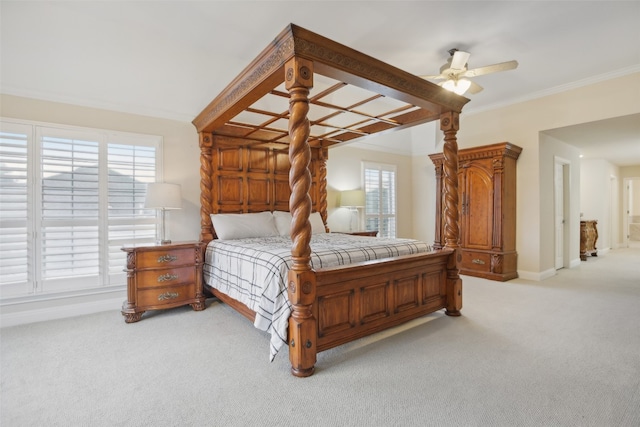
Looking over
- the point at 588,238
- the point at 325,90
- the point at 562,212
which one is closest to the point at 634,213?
the point at 588,238

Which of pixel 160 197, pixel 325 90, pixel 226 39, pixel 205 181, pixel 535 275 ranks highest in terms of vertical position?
pixel 226 39

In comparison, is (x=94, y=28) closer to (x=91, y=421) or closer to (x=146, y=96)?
(x=146, y=96)

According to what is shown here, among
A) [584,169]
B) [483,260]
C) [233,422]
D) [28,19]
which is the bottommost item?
[233,422]

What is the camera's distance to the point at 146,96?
12.3 feet

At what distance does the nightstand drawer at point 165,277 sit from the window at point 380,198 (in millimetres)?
3560

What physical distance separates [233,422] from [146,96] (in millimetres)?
3626

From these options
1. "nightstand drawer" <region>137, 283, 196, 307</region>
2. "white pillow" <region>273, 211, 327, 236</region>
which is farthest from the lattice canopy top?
"nightstand drawer" <region>137, 283, 196, 307</region>

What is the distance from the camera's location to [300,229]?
211 cm

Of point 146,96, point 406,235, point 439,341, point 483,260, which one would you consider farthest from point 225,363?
point 406,235

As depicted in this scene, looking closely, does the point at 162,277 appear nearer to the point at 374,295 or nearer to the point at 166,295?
the point at 166,295

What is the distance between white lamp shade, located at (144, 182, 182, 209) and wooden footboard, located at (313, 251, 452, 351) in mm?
2081

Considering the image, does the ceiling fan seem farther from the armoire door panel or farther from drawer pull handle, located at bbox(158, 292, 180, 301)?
drawer pull handle, located at bbox(158, 292, 180, 301)

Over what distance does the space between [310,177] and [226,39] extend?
100.0 inches

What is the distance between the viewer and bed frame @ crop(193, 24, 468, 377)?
2104 millimetres
